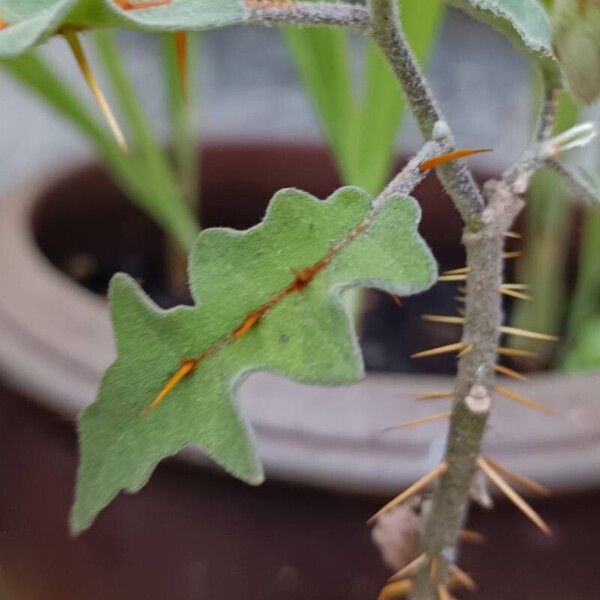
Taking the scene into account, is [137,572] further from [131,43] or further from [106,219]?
[131,43]

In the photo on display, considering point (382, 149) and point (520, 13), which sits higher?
point (520, 13)

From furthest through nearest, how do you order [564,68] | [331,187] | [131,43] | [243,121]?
[131,43], [243,121], [331,187], [564,68]

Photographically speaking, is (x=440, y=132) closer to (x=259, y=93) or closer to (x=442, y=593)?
(x=442, y=593)

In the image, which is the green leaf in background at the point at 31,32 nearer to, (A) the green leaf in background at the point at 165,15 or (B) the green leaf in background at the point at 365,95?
(A) the green leaf in background at the point at 165,15

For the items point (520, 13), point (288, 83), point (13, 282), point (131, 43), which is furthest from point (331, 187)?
point (131, 43)

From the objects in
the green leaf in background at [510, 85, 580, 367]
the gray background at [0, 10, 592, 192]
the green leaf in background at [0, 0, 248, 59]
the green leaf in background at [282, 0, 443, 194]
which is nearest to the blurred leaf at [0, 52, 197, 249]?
the green leaf in background at [282, 0, 443, 194]

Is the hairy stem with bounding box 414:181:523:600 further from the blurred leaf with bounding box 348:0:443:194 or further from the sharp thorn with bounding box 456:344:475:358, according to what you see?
the blurred leaf with bounding box 348:0:443:194

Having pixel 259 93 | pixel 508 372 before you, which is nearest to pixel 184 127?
pixel 508 372
